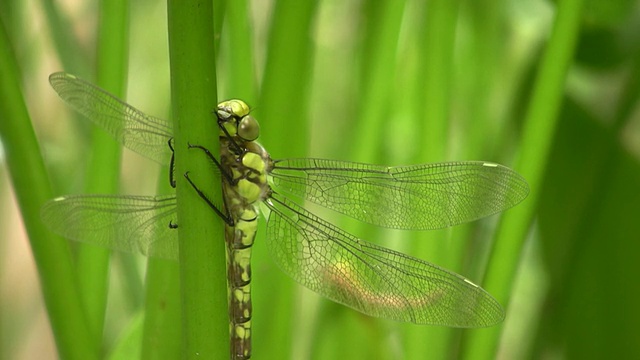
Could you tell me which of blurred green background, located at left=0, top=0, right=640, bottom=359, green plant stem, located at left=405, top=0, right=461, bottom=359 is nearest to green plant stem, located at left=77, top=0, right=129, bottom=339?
blurred green background, located at left=0, top=0, right=640, bottom=359

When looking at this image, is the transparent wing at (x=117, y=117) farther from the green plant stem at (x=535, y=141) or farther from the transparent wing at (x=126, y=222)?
the green plant stem at (x=535, y=141)

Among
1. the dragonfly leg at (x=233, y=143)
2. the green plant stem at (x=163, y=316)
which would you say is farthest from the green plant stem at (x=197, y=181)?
the green plant stem at (x=163, y=316)

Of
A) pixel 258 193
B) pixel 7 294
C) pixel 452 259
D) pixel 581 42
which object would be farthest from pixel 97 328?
pixel 581 42

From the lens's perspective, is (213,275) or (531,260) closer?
(213,275)

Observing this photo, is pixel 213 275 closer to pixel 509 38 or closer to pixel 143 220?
pixel 143 220

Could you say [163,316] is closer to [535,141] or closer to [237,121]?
[237,121]
